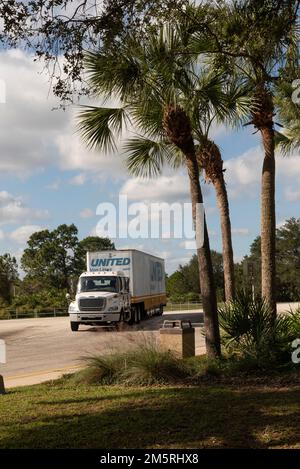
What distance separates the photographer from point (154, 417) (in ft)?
22.7

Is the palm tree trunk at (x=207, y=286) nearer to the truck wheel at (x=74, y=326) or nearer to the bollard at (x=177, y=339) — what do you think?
the bollard at (x=177, y=339)

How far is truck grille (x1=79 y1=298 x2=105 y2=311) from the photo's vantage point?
24688 millimetres

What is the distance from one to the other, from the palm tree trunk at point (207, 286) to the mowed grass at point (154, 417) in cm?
215

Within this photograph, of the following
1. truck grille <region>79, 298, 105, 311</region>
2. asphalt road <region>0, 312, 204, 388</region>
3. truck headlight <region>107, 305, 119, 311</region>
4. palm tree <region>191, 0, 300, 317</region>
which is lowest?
asphalt road <region>0, 312, 204, 388</region>

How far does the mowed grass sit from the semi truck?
1561 cm

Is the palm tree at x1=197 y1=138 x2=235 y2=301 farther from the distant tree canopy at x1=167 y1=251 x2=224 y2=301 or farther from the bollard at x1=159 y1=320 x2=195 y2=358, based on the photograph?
the distant tree canopy at x1=167 y1=251 x2=224 y2=301

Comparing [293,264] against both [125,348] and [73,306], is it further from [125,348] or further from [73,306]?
[125,348]

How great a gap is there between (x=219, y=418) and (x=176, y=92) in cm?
735

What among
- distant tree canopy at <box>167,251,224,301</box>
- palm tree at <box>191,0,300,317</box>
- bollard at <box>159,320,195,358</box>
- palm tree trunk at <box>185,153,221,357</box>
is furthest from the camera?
distant tree canopy at <box>167,251,224,301</box>

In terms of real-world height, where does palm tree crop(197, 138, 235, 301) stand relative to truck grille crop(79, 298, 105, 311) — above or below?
above

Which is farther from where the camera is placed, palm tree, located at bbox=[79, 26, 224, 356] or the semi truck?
the semi truck

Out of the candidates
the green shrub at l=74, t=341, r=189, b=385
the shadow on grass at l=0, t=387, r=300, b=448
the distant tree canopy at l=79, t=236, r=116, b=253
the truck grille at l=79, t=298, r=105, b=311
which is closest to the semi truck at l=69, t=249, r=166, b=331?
the truck grille at l=79, t=298, r=105, b=311

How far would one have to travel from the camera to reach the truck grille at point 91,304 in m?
→ 24.7

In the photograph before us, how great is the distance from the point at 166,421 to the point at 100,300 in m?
18.2
